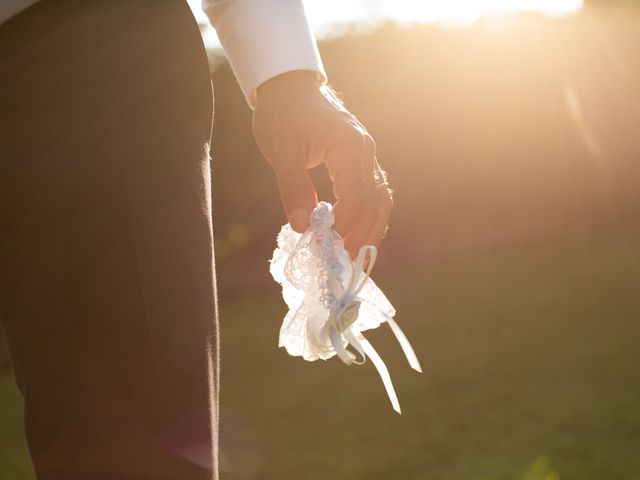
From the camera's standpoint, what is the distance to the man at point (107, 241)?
52.1 inches

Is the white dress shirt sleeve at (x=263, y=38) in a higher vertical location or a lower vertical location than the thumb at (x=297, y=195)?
higher

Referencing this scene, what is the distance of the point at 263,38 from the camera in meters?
1.62

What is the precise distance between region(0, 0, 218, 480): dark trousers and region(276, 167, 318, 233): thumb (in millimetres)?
192

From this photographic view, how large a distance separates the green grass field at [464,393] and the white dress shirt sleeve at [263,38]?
262 cm

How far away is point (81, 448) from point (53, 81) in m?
0.51

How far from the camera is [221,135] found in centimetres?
855

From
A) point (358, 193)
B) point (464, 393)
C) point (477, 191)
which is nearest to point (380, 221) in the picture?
point (358, 193)

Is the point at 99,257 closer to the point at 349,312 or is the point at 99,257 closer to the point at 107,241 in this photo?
the point at 107,241

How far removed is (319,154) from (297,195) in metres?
0.07

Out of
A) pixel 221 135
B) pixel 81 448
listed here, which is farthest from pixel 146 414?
pixel 221 135

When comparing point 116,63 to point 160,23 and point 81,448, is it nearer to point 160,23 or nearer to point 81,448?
point 160,23

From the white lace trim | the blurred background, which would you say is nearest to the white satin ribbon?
the white lace trim

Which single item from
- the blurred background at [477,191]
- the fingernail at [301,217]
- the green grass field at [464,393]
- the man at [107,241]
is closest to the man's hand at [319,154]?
the fingernail at [301,217]

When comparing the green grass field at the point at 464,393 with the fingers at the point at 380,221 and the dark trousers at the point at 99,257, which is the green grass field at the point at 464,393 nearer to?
the fingers at the point at 380,221
